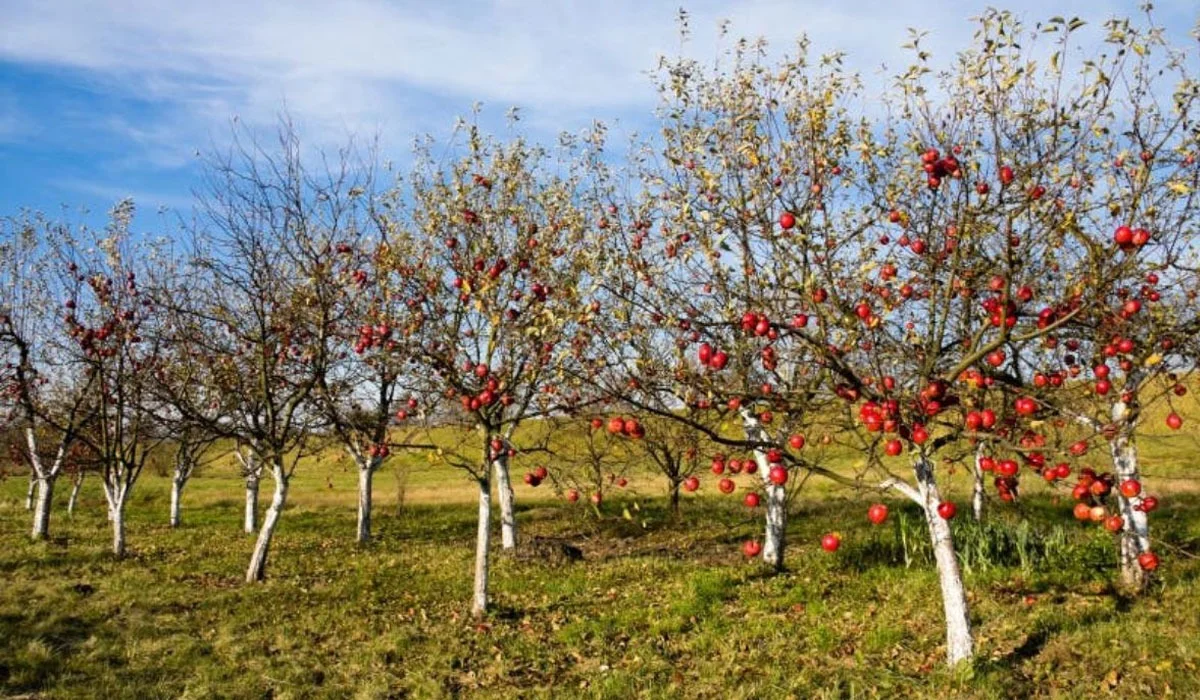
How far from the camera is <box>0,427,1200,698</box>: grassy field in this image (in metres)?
8.60

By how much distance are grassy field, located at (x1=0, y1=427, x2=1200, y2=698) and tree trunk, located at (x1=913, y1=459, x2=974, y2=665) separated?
29 centimetres

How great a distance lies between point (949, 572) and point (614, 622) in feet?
16.7

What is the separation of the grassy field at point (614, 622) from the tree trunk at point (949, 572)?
0.29 meters

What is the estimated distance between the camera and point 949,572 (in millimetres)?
7957

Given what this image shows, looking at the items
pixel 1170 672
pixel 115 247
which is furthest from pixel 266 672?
pixel 115 247

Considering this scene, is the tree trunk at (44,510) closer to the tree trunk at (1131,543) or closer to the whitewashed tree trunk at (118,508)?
the whitewashed tree trunk at (118,508)

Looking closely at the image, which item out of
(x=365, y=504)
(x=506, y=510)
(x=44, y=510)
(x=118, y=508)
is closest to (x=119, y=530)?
(x=118, y=508)

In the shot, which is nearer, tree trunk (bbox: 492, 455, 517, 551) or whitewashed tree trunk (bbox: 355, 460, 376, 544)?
tree trunk (bbox: 492, 455, 517, 551)

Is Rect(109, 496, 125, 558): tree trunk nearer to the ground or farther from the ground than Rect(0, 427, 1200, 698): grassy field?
farther from the ground

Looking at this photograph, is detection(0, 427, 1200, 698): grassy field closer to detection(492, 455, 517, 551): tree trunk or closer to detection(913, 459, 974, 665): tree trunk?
detection(913, 459, 974, 665): tree trunk

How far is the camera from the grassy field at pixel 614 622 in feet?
28.2

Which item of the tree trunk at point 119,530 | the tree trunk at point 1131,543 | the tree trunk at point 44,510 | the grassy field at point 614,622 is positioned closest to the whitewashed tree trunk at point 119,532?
the tree trunk at point 119,530

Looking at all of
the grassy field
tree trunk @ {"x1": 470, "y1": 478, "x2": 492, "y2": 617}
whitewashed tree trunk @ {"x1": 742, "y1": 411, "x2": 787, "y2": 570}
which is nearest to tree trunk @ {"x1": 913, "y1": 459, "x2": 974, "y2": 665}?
the grassy field

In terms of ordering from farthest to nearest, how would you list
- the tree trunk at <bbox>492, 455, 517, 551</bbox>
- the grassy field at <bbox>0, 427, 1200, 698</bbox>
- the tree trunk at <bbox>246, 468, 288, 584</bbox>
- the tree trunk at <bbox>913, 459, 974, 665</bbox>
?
the tree trunk at <bbox>492, 455, 517, 551</bbox> → the tree trunk at <bbox>246, 468, 288, 584</bbox> → the grassy field at <bbox>0, 427, 1200, 698</bbox> → the tree trunk at <bbox>913, 459, 974, 665</bbox>
